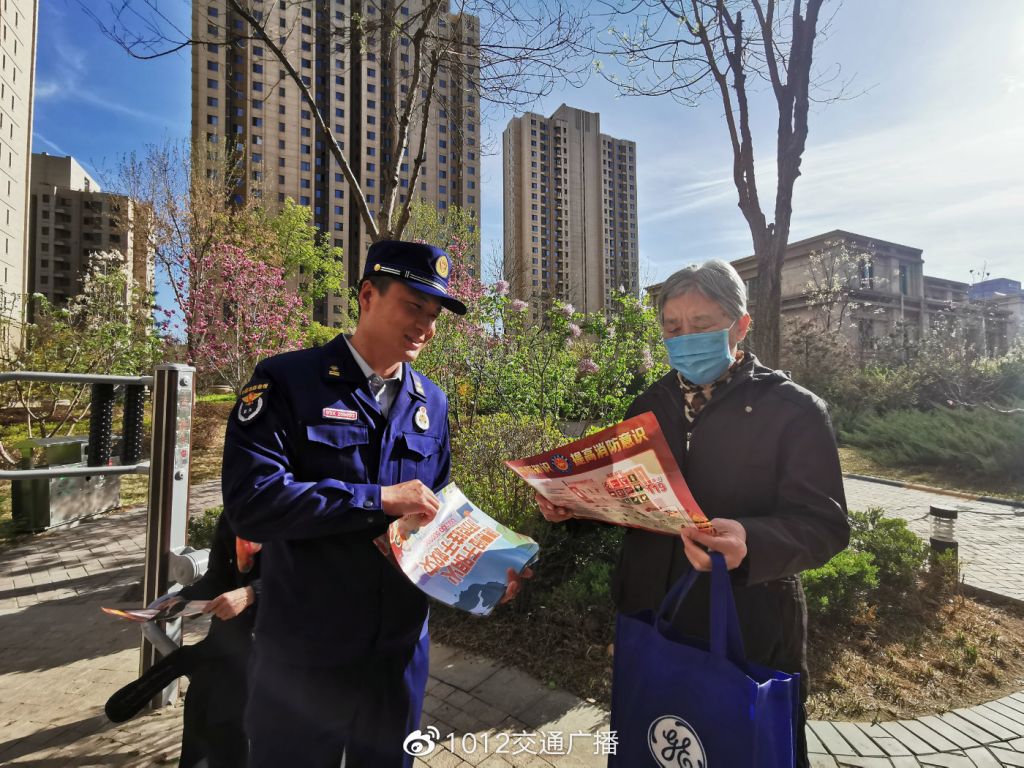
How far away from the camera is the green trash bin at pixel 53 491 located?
694 centimetres

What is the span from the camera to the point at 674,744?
1331 mm

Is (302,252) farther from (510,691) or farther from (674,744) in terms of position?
(674,744)

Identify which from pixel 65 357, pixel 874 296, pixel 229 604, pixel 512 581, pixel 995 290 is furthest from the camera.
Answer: pixel 995 290

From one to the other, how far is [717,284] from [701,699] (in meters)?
1.20

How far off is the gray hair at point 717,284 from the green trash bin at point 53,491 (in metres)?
7.71

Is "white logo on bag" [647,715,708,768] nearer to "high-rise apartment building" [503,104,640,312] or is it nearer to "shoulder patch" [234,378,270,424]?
"shoulder patch" [234,378,270,424]

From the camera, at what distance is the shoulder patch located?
149cm

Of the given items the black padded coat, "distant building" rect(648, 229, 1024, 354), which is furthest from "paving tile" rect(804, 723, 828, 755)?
"distant building" rect(648, 229, 1024, 354)

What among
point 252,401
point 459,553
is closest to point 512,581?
point 459,553

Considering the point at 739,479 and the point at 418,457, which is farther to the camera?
the point at 418,457

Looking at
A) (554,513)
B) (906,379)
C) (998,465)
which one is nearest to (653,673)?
(554,513)

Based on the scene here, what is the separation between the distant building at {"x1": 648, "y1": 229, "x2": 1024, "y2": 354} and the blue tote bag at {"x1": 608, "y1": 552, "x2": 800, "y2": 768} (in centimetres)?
2537

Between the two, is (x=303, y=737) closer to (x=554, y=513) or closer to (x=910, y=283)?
(x=554, y=513)

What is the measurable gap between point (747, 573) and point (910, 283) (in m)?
52.3
